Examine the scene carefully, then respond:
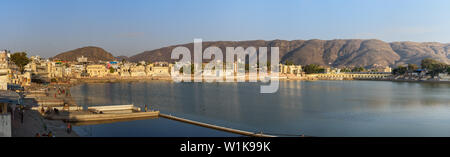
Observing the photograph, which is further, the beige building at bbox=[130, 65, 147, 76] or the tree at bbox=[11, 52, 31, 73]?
the beige building at bbox=[130, 65, 147, 76]

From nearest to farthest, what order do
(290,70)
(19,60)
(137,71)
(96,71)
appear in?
1. (19,60)
2. (96,71)
3. (137,71)
4. (290,70)

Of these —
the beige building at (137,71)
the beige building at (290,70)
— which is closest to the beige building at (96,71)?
the beige building at (137,71)

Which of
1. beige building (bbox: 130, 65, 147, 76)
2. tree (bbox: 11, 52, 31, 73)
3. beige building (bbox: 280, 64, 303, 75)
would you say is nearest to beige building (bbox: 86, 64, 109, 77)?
beige building (bbox: 130, 65, 147, 76)

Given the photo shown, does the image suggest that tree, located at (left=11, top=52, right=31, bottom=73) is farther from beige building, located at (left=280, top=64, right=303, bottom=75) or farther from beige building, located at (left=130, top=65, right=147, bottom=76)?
→ beige building, located at (left=280, top=64, right=303, bottom=75)

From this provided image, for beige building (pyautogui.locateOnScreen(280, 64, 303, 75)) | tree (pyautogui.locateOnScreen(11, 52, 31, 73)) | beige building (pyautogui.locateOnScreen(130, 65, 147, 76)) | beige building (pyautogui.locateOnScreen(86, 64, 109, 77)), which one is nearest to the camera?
tree (pyautogui.locateOnScreen(11, 52, 31, 73))

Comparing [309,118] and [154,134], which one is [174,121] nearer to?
[154,134]

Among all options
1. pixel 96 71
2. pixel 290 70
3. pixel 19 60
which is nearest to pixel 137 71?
pixel 96 71

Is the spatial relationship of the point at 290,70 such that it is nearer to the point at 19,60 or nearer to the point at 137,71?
the point at 137,71

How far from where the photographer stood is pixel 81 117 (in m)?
16.4

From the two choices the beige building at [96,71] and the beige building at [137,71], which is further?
the beige building at [137,71]

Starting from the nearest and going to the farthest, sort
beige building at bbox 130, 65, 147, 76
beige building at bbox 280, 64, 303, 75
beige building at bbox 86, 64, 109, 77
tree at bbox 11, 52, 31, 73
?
1. tree at bbox 11, 52, 31, 73
2. beige building at bbox 86, 64, 109, 77
3. beige building at bbox 130, 65, 147, 76
4. beige building at bbox 280, 64, 303, 75

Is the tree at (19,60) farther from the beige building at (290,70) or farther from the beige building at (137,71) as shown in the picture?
the beige building at (290,70)
